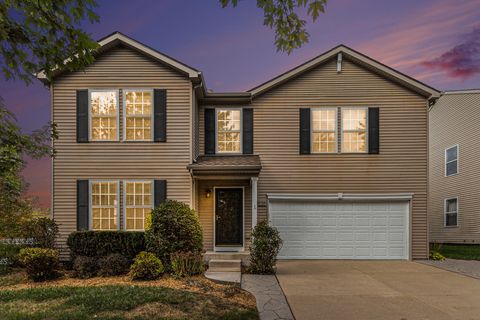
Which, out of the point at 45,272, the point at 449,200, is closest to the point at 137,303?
the point at 45,272

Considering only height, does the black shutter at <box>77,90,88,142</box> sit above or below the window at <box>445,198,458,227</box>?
above

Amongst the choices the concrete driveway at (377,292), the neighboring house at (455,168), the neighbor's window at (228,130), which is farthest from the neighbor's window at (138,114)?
the neighboring house at (455,168)

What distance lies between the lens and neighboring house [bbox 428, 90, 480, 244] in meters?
16.6

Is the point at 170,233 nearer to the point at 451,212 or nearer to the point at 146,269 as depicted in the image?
the point at 146,269

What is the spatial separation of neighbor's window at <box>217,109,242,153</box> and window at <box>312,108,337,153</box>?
2708mm

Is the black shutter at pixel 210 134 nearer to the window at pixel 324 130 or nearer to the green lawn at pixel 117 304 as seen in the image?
the window at pixel 324 130

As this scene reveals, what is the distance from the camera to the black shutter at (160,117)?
36.3ft

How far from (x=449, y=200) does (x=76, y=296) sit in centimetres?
1853

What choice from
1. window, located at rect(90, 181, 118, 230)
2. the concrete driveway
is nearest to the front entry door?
the concrete driveway

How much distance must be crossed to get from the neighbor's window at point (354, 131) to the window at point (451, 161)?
344 inches

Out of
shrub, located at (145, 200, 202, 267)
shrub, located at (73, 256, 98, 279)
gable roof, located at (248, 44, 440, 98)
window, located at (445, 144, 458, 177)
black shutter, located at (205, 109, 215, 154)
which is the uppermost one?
gable roof, located at (248, 44, 440, 98)

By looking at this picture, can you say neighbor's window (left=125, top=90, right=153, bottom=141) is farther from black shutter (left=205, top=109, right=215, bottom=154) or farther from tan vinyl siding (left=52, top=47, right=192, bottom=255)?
black shutter (left=205, top=109, right=215, bottom=154)

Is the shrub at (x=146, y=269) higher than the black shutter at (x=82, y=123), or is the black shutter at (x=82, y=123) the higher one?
the black shutter at (x=82, y=123)

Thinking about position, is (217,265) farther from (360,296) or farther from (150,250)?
(360,296)
